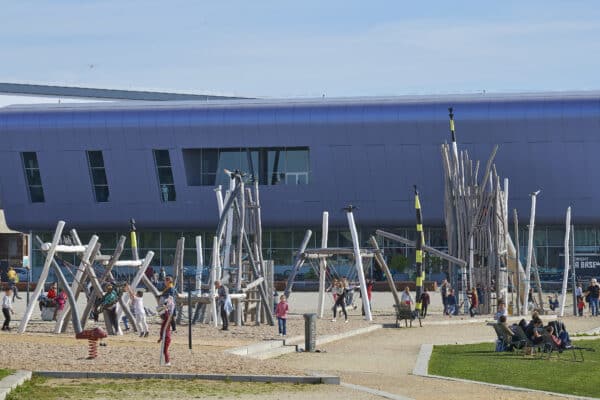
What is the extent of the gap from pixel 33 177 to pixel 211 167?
11.1 meters

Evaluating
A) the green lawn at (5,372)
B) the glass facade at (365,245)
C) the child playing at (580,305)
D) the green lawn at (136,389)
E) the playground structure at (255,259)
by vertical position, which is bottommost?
the green lawn at (136,389)

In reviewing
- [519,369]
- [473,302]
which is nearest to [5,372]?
[519,369]

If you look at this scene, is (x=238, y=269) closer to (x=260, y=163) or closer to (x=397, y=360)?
(x=397, y=360)

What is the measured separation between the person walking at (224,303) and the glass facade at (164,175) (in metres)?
44.1

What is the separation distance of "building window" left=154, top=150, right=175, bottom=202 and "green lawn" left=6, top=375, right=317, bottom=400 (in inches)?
2431

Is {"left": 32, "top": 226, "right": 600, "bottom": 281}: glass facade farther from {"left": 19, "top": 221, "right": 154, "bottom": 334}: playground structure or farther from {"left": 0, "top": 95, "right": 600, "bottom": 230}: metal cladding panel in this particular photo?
{"left": 19, "top": 221, "right": 154, "bottom": 334}: playground structure

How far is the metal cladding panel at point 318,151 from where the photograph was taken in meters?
79.3

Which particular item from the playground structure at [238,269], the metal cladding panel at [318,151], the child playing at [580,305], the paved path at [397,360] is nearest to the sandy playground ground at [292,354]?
the paved path at [397,360]

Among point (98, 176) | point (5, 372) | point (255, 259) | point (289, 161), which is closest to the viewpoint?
point (5, 372)

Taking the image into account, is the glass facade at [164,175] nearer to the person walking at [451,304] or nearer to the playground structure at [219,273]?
the person walking at [451,304]

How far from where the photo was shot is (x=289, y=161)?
8400 cm

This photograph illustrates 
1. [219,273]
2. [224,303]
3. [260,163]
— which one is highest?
[260,163]

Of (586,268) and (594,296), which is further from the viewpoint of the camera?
(586,268)

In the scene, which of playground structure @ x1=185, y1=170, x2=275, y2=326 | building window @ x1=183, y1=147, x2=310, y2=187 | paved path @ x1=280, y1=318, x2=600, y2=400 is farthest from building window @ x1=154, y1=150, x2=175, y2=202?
paved path @ x1=280, y1=318, x2=600, y2=400
